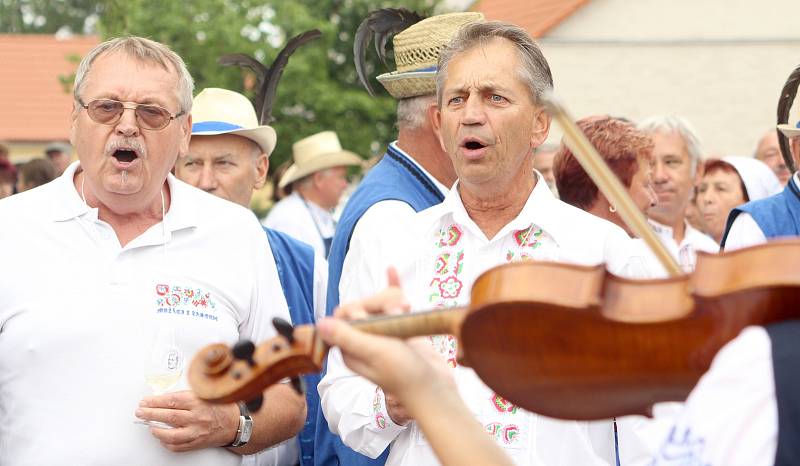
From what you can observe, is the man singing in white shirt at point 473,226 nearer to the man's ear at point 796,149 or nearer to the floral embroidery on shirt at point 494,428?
the floral embroidery on shirt at point 494,428

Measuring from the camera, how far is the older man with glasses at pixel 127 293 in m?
3.48

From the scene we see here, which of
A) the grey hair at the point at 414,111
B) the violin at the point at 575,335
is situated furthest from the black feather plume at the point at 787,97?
the violin at the point at 575,335

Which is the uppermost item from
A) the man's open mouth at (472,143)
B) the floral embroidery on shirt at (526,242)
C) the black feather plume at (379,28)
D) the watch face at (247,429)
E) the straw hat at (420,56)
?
the black feather plume at (379,28)

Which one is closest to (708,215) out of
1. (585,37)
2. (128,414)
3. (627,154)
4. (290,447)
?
(627,154)

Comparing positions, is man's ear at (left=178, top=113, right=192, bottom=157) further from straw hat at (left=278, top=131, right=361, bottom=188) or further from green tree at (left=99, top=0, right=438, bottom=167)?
green tree at (left=99, top=0, right=438, bottom=167)

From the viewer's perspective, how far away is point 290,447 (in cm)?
468

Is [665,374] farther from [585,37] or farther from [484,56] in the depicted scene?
[585,37]

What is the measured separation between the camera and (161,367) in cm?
356

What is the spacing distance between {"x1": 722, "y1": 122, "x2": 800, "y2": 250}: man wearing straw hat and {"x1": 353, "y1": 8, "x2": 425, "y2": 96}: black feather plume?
155 centimetres

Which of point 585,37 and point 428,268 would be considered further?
point 585,37

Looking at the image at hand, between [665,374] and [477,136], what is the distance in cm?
158

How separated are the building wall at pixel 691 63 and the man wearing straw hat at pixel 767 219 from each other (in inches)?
916

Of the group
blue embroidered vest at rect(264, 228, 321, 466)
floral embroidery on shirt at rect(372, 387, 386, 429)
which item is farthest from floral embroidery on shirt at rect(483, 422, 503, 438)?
blue embroidered vest at rect(264, 228, 321, 466)

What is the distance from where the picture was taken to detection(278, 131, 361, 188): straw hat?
415 inches
